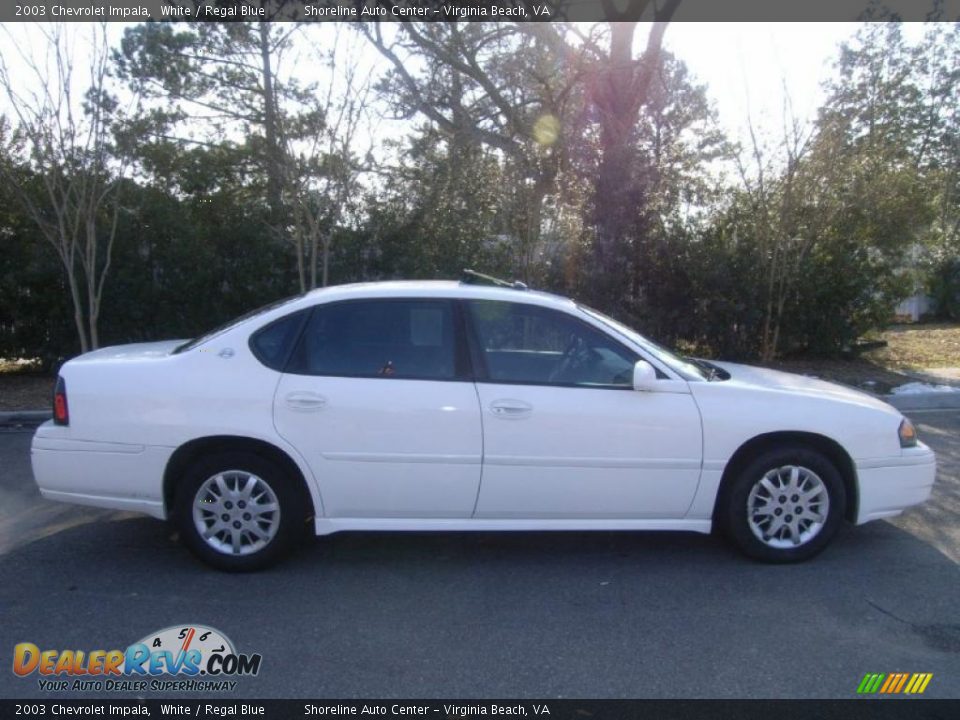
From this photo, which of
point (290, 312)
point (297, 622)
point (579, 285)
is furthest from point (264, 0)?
point (297, 622)

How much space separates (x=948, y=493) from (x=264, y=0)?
10.2m

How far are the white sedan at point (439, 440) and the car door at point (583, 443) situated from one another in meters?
0.01

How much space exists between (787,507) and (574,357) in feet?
4.89

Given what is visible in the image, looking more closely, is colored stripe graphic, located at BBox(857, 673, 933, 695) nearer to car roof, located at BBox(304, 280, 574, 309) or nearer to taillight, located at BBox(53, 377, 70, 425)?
car roof, located at BBox(304, 280, 574, 309)

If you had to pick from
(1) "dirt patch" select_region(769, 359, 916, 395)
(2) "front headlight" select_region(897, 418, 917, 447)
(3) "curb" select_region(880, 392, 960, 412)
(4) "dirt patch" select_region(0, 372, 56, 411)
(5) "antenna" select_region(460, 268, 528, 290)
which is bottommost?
(4) "dirt patch" select_region(0, 372, 56, 411)

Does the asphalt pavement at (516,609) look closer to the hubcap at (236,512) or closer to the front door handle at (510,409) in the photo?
the hubcap at (236,512)

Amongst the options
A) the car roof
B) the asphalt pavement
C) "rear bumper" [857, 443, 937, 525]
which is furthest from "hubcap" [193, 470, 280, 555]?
"rear bumper" [857, 443, 937, 525]

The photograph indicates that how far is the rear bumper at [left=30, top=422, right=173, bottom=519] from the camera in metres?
4.62

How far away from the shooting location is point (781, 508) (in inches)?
189

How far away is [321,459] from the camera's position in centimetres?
459

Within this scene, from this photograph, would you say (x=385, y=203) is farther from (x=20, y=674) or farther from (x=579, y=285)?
(x=20, y=674)

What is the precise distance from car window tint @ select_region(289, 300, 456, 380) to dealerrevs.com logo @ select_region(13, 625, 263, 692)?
1555 mm

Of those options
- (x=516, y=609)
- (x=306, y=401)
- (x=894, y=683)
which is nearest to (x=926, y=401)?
(x=894, y=683)

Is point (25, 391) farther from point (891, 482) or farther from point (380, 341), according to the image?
point (891, 482)
